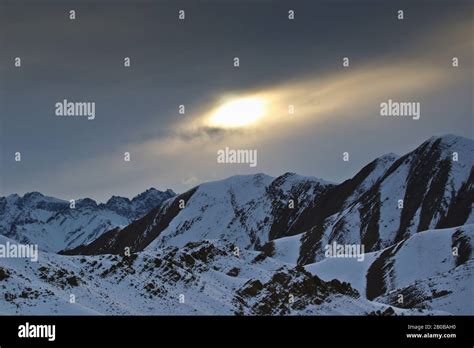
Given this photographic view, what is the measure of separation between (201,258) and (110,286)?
26.8 m

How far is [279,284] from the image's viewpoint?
356ft

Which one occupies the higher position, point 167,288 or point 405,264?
point 167,288

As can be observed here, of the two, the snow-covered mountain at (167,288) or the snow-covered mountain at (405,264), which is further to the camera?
the snow-covered mountain at (405,264)

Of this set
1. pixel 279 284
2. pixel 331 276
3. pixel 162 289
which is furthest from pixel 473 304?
pixel 331 276

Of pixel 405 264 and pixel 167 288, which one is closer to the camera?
pixel 167 288

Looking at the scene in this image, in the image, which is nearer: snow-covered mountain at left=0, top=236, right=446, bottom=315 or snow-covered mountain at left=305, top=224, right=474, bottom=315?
snow-covered mountain at left=0, top=236, right=446, bottom=315

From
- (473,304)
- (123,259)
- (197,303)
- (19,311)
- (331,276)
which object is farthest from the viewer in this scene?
(331,276)
